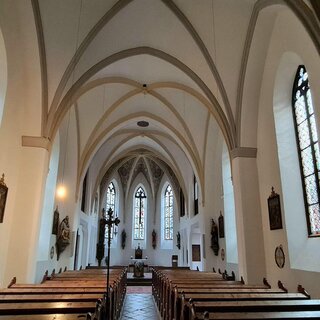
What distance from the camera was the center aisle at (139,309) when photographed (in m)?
8.37

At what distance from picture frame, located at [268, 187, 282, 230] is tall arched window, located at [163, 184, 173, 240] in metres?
16.0

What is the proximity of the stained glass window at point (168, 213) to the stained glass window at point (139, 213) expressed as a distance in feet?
5.75

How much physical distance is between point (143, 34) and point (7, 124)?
459 centimetres

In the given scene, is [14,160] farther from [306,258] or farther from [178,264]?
[178,264]

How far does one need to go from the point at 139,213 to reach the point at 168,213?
2.37 m

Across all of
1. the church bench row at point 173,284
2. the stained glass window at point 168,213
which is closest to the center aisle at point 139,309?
the church bench row at point 173,284

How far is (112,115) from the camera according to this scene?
13.5 m

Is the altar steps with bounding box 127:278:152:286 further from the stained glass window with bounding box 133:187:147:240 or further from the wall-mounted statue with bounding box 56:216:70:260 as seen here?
the stained glass window with bounding box 133:187:147:240

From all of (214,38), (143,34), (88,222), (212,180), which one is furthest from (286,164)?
(88,222)

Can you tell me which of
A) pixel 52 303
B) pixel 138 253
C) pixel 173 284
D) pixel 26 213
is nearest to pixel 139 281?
pixel 138 253

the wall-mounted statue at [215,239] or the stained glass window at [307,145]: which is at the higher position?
the stained glass window at [307,145]

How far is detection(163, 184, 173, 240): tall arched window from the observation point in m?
23.6

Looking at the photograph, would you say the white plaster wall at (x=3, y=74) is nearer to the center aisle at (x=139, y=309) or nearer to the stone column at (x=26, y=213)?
the stone column at (x=26, y=213)

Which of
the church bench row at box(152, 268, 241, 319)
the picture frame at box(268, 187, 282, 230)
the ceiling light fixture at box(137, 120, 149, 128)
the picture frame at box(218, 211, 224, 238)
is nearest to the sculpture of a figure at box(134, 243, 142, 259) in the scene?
the ceiling light fixture at box(137, 120, 149, 128)
